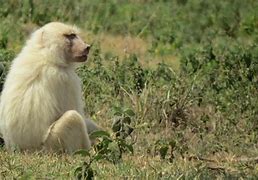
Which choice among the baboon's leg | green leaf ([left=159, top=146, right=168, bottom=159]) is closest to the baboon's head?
the baboon's leg

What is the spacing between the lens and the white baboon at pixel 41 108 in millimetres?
9516

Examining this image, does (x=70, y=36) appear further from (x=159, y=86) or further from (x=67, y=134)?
(x=159, y=86)

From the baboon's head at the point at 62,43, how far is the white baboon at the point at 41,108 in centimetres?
12

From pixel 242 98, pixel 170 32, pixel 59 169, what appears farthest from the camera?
pixel 170 32

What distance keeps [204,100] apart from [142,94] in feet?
4.03

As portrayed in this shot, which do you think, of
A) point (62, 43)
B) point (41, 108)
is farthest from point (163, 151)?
point (62, 43)

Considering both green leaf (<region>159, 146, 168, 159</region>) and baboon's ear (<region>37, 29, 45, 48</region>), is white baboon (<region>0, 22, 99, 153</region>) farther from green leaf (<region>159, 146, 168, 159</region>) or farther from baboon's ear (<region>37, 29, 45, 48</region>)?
green leaf (<region>159, 146, 168, 159</region>)

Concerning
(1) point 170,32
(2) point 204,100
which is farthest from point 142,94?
(1) point 170,32

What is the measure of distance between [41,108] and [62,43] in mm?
879

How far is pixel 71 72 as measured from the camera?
9875mm

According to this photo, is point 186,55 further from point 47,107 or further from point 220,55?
point 47,107

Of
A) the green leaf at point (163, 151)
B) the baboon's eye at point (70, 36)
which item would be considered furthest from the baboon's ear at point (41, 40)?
the green leaf at point (163, 151)

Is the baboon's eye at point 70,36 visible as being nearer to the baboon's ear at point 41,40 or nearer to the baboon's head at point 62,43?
the baboon's head at point 62,43

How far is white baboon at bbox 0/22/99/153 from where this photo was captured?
31.2 ft
